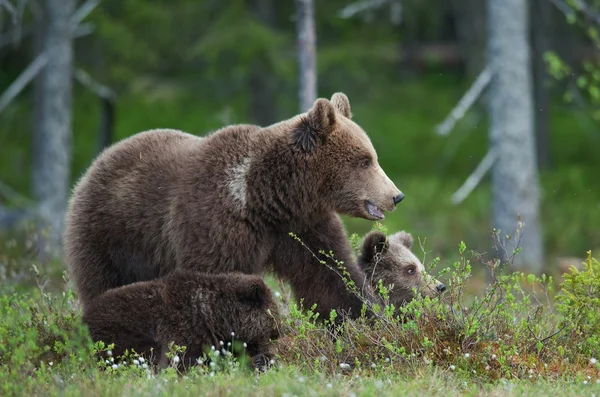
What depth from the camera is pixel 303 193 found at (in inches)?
290

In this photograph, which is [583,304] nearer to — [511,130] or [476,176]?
[476,176]

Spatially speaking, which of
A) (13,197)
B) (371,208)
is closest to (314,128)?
(371,208)

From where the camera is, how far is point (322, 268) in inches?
298

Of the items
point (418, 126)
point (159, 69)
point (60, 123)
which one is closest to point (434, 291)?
point (60, 123)

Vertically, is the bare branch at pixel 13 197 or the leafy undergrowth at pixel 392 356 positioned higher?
the leafy undergrowth at pixel 392 356

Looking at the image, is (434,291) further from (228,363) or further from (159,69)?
(159,69)

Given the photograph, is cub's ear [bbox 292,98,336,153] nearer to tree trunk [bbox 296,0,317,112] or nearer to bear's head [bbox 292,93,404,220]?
bear's head [bbox 292,93,404,220]

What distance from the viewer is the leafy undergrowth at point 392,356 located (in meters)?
5.86

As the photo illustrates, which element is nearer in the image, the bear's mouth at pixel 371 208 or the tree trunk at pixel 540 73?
the bear's mouth at pixel 371 208

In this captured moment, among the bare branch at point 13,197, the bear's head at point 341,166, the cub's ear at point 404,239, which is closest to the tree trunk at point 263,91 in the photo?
the bare branch at point 13,197

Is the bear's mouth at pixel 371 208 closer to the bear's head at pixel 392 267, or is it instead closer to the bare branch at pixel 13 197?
the bear's head at pixel 392 267

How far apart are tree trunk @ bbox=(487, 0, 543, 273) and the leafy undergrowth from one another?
9.38 m

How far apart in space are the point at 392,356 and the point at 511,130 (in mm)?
10735

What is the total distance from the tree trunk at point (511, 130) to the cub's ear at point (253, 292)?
10.3 meters
